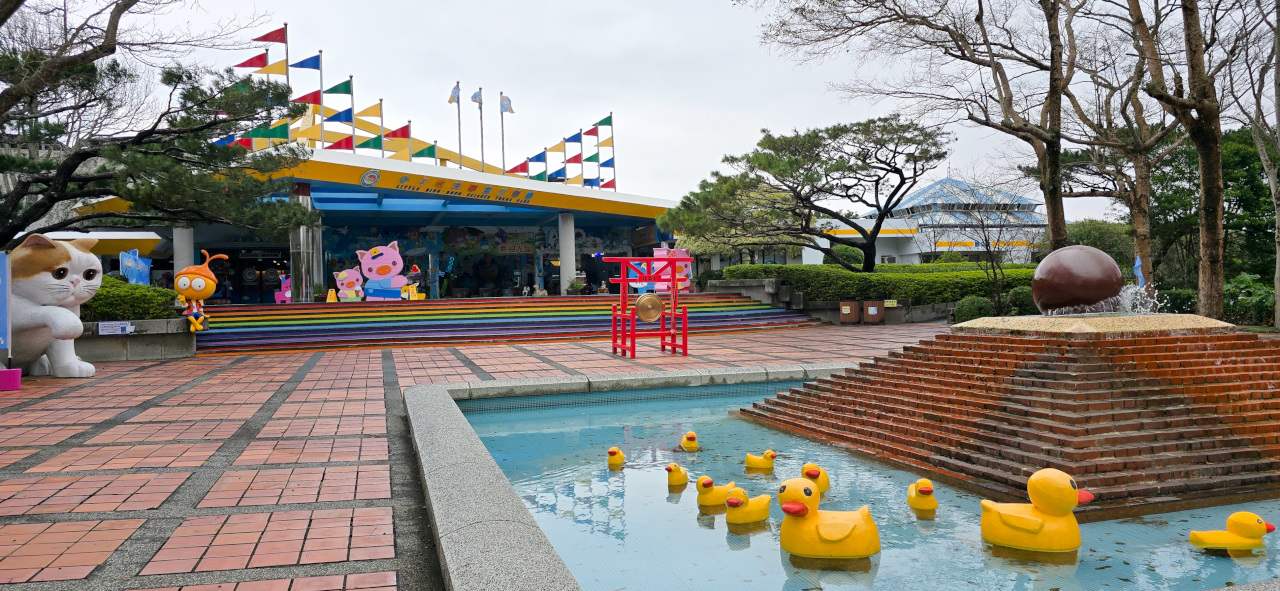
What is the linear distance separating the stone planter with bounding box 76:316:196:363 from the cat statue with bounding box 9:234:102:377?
2619 millimetres

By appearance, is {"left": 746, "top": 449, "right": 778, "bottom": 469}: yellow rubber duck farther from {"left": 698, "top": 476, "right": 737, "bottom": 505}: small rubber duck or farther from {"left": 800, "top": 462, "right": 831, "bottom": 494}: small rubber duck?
{"left": 698, "top": 476, "right": 737, "bottom": 505}: small rubber duck

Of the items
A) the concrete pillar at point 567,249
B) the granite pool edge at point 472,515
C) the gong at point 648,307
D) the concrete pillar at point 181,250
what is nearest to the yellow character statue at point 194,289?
the gong at point 648,307

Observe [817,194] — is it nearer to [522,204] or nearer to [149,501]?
[522,204]

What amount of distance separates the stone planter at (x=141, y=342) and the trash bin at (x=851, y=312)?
1562 centimetres

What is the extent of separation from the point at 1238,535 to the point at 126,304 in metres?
15.3

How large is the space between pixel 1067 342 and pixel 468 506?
426 cm

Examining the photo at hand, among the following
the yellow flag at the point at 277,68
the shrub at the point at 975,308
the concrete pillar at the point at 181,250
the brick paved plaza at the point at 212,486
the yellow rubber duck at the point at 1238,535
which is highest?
the yellow flag at the point at 277,68

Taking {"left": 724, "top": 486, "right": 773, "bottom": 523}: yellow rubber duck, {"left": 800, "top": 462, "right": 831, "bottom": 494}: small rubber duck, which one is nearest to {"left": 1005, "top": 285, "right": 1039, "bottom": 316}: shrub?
{"left": 800, "top": 462, "right": 831, "bottom": 494}: small rubber duck

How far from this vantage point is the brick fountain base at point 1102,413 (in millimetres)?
4605

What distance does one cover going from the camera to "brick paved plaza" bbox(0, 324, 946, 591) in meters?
3.09

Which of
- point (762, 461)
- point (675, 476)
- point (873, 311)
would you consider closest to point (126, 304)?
point (675, 476)

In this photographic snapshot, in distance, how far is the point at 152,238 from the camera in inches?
1099

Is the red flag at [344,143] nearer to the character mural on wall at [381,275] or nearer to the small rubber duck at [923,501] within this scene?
the character mural on wall at [381,275]

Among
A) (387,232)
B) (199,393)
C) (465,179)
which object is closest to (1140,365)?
(199,393)
